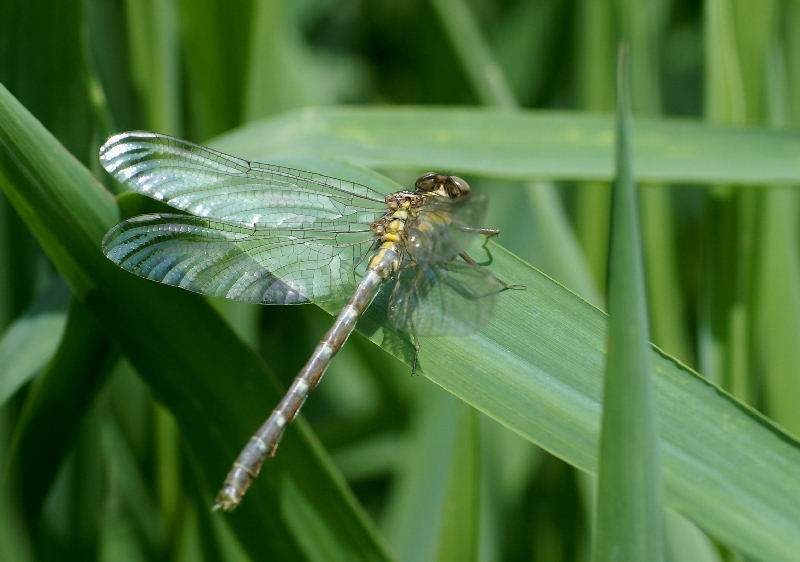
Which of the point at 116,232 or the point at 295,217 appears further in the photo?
the point at 295,217

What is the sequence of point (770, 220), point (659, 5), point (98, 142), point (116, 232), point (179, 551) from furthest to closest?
point (659, 5) → point (770, 220) → point (179, 551) → point (98, 142) → point (116, 232)

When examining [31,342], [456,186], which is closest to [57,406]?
[31,342]

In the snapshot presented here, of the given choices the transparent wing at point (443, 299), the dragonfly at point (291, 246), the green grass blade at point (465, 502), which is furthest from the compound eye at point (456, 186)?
the green grass blade at point (465, 502)

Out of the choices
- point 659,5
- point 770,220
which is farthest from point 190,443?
point 659,5

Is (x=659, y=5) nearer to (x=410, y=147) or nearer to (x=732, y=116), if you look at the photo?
(x=732, y=116)

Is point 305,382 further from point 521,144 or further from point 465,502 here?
point 521,144

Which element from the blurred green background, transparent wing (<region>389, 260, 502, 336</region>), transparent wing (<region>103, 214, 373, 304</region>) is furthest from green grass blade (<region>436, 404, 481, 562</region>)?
transparent wing (<region>103, 214, 373, 304</region>)
